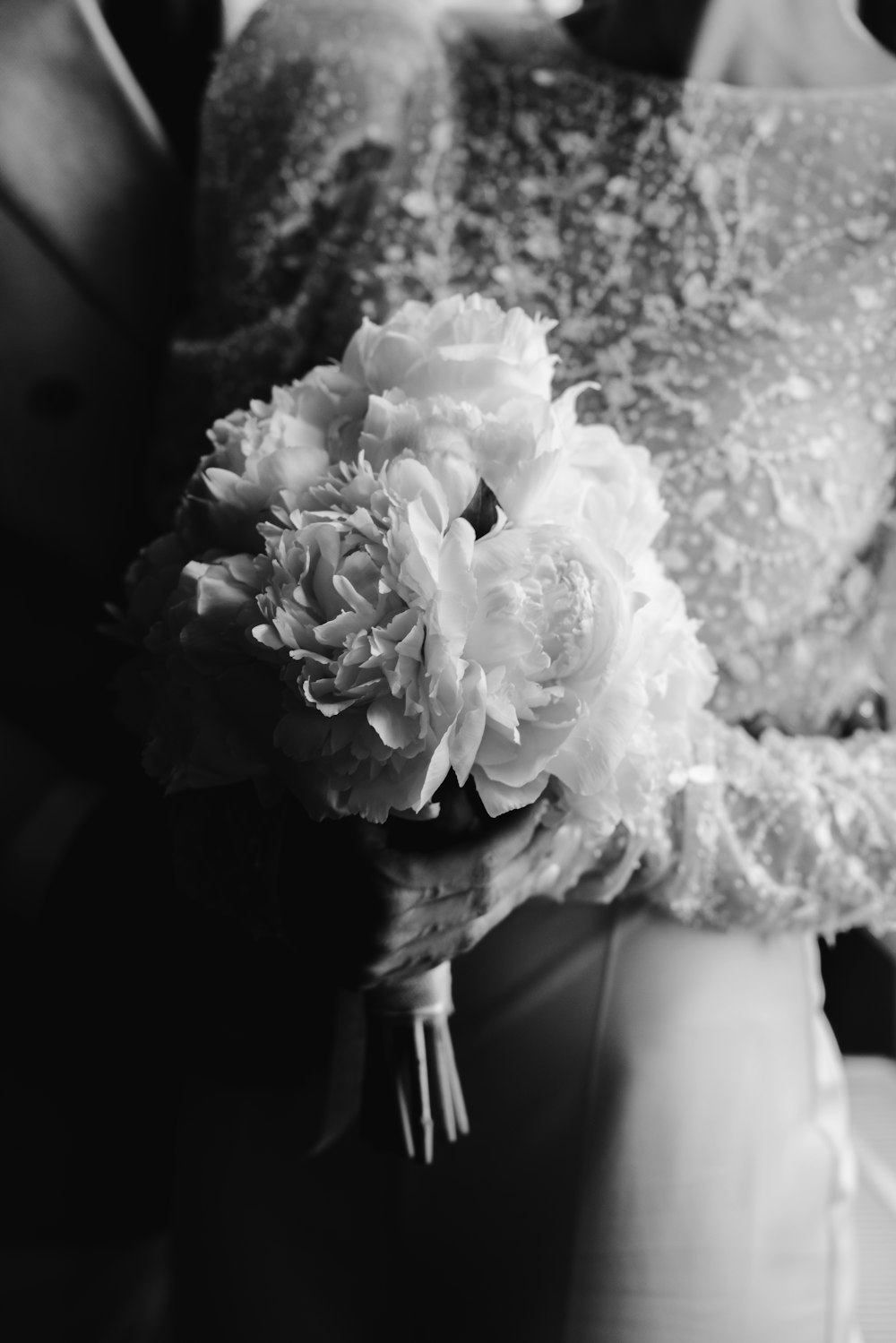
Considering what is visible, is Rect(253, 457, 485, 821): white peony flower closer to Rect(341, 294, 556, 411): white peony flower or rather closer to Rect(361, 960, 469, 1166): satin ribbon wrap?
Rect(341, 294, 556, 411): white peony flower

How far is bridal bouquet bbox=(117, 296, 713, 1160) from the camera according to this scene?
36 centimetres

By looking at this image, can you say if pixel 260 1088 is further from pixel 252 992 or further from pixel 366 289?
pixel 366 289

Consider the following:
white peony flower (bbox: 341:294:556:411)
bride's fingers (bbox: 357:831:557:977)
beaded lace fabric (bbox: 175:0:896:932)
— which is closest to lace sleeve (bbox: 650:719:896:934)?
beaded lace fabric (bbox: 175:0:896:932)

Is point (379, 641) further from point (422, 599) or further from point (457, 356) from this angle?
point (457, 356)

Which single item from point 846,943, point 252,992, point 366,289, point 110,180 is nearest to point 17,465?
point 110,180

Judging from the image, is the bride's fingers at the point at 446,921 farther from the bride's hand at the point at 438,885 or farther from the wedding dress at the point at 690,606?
the wedding dress at the point at 690,606

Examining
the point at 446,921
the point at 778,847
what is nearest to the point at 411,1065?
the point at 446,921

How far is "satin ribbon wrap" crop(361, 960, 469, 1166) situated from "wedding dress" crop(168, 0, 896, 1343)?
11cm

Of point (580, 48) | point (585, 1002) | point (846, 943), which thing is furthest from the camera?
point (846, 943)

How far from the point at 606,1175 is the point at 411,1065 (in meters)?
0.16

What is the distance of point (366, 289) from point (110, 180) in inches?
10.5

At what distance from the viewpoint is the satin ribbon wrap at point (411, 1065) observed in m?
0.56

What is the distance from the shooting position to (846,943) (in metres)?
1.09

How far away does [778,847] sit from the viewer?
0.67 meters
